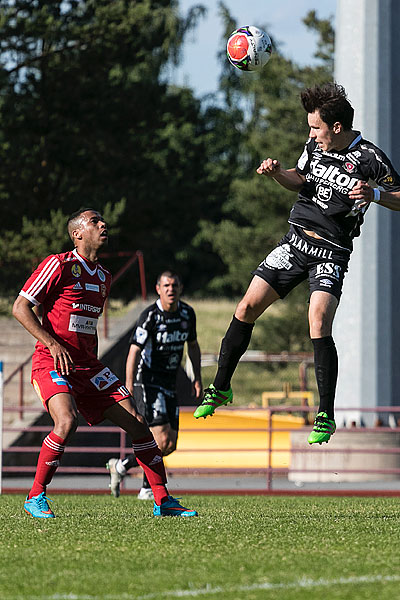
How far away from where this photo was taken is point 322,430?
24.4 feet

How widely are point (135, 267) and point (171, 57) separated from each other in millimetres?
11099

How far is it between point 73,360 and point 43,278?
26.5 inches

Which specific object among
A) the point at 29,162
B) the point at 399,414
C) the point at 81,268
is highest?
the point at 29,162

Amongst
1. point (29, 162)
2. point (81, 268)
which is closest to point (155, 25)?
point (29, 162)

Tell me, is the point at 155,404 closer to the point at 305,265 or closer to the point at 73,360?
the point at 73,360

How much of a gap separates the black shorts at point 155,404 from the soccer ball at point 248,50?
14.9 ft

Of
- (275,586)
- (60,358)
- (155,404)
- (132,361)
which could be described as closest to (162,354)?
(132,361)

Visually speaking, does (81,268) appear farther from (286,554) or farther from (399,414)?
(399,414)

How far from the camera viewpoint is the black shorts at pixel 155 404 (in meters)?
11.8

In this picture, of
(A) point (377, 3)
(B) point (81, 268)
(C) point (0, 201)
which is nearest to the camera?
(B) point (81, 268)

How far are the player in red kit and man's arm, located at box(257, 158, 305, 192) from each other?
1388 millimetres

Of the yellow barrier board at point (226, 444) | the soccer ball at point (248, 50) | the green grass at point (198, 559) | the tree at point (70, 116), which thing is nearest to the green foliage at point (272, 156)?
the tree at point (70, 116)

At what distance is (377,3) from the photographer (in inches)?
757

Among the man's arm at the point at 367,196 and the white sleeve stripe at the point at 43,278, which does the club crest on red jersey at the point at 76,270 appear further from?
the man's arm at the point at 367,196
